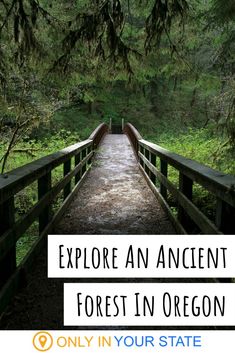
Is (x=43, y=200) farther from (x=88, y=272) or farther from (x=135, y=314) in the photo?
(x=135, y=314)

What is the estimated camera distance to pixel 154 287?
354 cm

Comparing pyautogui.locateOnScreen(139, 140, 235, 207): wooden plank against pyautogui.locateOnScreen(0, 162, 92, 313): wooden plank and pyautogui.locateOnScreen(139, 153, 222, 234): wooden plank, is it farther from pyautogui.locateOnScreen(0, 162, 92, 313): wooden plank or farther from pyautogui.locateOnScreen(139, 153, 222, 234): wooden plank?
pyautogui.locateOnScreen(0, 162, 92, 313): wooden plank

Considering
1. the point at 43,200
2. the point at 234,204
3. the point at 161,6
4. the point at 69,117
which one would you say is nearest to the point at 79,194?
the point at 43,200

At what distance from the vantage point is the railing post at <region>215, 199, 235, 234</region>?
3.23m

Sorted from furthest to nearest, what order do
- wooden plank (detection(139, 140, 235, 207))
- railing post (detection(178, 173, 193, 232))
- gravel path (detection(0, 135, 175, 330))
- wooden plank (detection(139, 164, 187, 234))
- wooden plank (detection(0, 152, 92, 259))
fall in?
wooden plank (detection(139, 164, 187, 234)), railing post (detection(178, 173, 193, 232)), gravel path (detection(0, 135, 175, 330)), wooden plank (detection(0, 152, 92, 259)), wooden plank (detection(139, 140, 235, 207))

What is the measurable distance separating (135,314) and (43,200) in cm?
205

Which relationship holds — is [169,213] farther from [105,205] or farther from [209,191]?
[209,191]

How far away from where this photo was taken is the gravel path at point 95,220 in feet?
11.4

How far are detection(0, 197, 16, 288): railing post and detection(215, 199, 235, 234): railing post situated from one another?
1.83m

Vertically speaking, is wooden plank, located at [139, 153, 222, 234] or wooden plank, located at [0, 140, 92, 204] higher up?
wooden plank, located at [0, 140, 92, 204]

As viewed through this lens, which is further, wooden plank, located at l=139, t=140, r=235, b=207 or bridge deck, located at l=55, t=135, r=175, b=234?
bridge deck, located at l=55, t=135, r=175, b=234

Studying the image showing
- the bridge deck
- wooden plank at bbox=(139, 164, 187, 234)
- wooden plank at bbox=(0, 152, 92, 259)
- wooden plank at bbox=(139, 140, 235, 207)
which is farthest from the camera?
the bridge deck

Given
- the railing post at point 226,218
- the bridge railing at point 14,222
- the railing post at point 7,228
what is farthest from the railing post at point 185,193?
the railing post at point 7,228

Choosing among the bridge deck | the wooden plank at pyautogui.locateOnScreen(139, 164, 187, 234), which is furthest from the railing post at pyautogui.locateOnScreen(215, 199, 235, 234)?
the bridge deck
